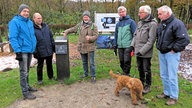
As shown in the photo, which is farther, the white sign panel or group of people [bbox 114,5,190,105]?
the white sign panel

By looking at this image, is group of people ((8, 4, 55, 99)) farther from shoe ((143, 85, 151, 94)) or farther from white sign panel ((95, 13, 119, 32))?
white sign panel ((95, 13, 119, 32))

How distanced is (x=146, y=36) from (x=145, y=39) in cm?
7

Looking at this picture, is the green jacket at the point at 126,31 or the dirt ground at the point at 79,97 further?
the green jacket at the point at 126,31

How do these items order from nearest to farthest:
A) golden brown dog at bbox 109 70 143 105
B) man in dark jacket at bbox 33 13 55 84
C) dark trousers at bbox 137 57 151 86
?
golden brown dog at bbox 109 70 143 105
dark trousers at bbox 137 57 151 86
man in dark jacket at bbox 33 13 55 84

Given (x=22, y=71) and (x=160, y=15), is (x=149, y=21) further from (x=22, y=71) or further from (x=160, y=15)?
(x=22, y=71)

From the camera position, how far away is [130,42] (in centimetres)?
628

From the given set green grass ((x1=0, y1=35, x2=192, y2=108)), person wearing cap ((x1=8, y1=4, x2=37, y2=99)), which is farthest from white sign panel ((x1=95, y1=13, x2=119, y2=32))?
person wearing cap ((x1=8, y1=4, x2=37, y2=99))

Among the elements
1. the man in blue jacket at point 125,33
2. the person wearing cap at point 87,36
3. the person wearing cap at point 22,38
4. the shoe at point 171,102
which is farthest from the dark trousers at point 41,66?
the shoe at point 171,102

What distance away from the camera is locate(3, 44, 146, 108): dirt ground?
17.3 ft

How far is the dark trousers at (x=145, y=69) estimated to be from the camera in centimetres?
554

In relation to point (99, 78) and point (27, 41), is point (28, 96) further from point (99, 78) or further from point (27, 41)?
point (99, 78)

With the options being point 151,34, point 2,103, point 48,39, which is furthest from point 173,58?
point 2,103

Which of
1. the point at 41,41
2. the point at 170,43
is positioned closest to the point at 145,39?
the point at 170,43

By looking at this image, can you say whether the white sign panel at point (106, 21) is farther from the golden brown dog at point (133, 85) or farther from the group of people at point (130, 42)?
the golden brown dog at point (133, 85)
